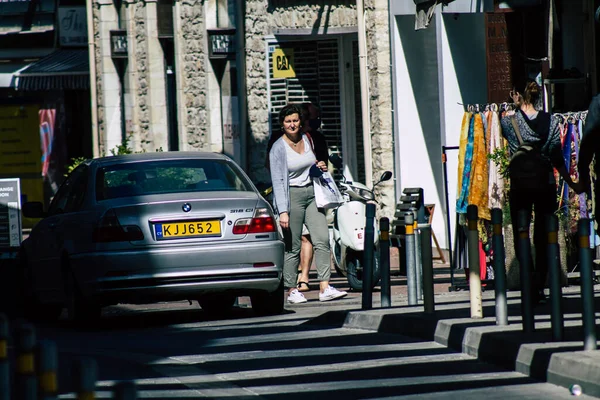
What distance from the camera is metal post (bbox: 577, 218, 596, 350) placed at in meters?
8.29

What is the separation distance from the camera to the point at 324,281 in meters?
13.8

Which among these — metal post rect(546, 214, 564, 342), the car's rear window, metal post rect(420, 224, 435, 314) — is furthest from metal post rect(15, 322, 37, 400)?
the car's rear window

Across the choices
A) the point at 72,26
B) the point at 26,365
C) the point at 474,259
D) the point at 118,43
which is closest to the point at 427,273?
the point at 474,259

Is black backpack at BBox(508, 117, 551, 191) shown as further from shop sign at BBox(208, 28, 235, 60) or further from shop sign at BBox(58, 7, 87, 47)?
shop sign at BBox(58, 7, 87, 47)

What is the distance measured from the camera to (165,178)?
12.5 metres

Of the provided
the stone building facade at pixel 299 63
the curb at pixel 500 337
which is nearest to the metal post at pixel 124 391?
the curb at pixel 500 337

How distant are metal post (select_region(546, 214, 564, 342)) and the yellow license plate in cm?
381

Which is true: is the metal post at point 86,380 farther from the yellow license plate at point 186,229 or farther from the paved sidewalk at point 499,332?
the yellow license plate at point 186,229

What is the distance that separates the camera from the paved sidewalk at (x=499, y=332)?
318 inches

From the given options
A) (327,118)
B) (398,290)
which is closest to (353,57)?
(327,118)

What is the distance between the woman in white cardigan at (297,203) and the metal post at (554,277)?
5016 mm

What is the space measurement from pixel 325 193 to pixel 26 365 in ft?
29.3

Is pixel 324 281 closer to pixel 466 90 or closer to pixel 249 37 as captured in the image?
pixel 466 90

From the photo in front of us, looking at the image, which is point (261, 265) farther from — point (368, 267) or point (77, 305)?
point (77, 305)
